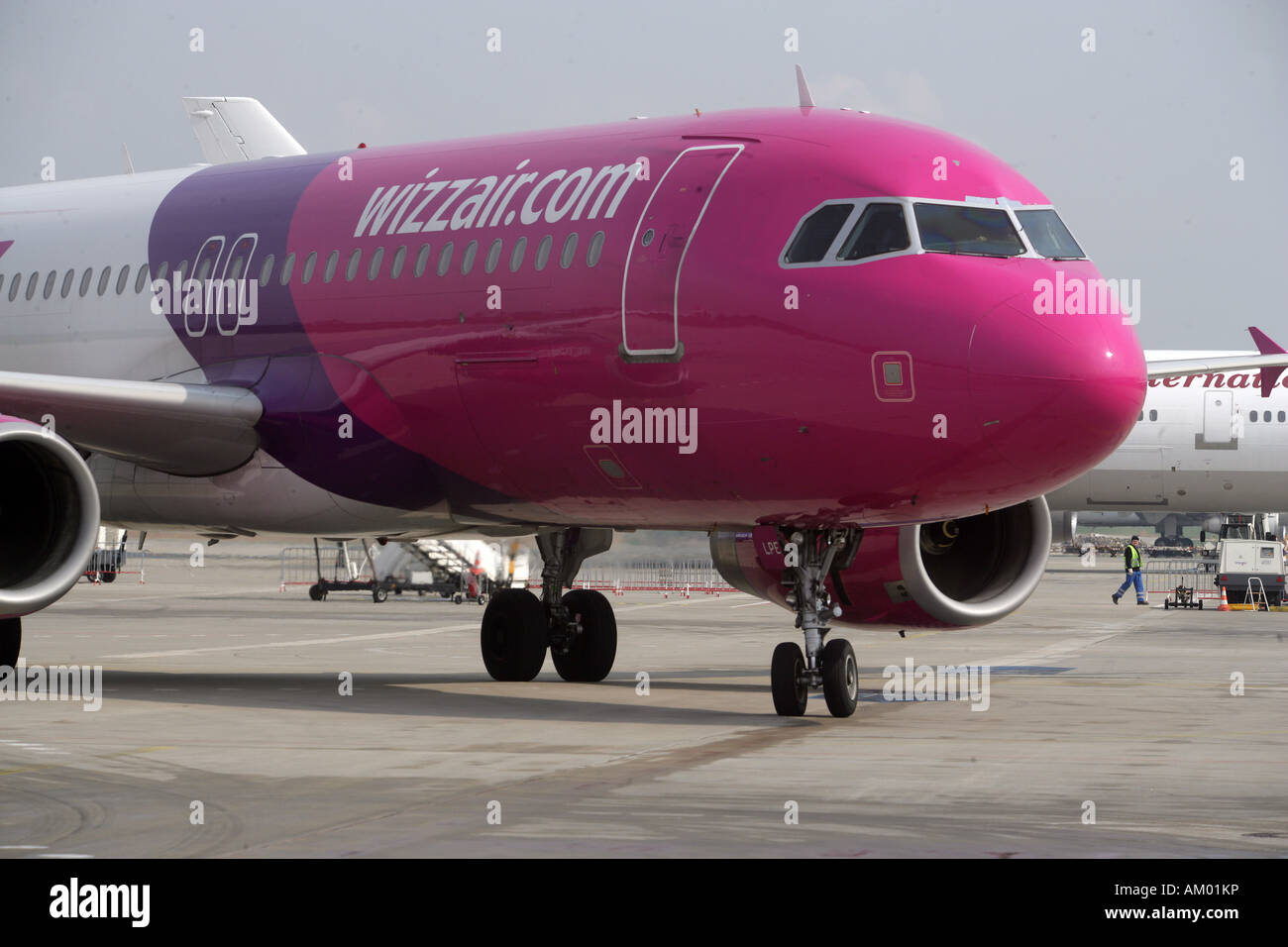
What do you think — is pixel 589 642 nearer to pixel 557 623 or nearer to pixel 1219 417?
pixel 557 623

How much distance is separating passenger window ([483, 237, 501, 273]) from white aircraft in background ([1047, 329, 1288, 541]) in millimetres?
29330

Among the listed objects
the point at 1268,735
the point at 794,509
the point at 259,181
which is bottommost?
the point at 1268,735

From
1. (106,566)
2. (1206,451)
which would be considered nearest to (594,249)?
(1206,451)

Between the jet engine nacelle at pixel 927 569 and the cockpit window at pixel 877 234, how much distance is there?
270 cm

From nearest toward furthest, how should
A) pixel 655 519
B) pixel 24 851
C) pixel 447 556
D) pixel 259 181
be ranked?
pixel 24 851 → pixel 655 519 → pixel 259 181 → pixel 447 556

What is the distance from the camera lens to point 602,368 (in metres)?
14.2

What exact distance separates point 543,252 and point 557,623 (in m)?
4.98

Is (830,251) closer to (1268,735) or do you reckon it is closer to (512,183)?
(512,183)

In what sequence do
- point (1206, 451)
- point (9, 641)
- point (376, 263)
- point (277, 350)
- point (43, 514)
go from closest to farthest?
1. point (43, 514)
2. point (376, 263)
3. point (277, 350)
4. point (9, 641)
5. point (1206, 451)

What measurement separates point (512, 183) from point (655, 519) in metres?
3.08

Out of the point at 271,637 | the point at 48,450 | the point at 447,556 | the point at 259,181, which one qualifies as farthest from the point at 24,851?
the point at 447,556

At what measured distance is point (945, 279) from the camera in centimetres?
1298

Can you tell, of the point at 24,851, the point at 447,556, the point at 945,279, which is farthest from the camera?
the point at 447,556

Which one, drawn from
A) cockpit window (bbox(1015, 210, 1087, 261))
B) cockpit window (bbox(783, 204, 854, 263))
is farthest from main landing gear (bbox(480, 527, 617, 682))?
cockpit window (bbox(1015, 210, 1087, 261))
